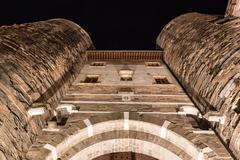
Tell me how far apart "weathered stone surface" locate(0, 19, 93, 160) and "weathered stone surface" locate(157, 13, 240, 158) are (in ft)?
18.4

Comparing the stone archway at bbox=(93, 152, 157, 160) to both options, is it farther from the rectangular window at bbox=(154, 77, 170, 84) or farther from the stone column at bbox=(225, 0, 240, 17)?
the stone column at bbox=(225, 0, 240, 17)

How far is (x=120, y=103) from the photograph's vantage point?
1241 centimetres

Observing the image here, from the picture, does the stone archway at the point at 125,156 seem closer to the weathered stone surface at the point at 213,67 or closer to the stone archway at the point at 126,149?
the stone archway at the point at 126,149

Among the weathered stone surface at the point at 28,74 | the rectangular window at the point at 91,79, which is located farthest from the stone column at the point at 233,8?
the weathered stone surface at the point at 28,74

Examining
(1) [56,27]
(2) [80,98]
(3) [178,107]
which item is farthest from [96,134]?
(1) [56,27]

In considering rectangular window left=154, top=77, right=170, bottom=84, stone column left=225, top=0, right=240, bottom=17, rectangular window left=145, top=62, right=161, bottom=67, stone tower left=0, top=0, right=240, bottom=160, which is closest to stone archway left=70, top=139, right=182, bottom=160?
stone tower left=0, top=0, right=240, bottom=160

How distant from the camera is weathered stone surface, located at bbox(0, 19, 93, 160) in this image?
347 inches

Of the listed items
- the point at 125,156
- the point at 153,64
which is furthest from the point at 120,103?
the point at 153,64

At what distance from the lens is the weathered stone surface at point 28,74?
8.81 metres

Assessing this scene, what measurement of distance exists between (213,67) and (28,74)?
7.09m

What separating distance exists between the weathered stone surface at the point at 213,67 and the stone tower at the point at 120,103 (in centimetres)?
4

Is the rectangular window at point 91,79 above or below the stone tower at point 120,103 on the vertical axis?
below

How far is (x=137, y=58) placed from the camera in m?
19.9

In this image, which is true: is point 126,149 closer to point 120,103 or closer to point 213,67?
point 120,103
